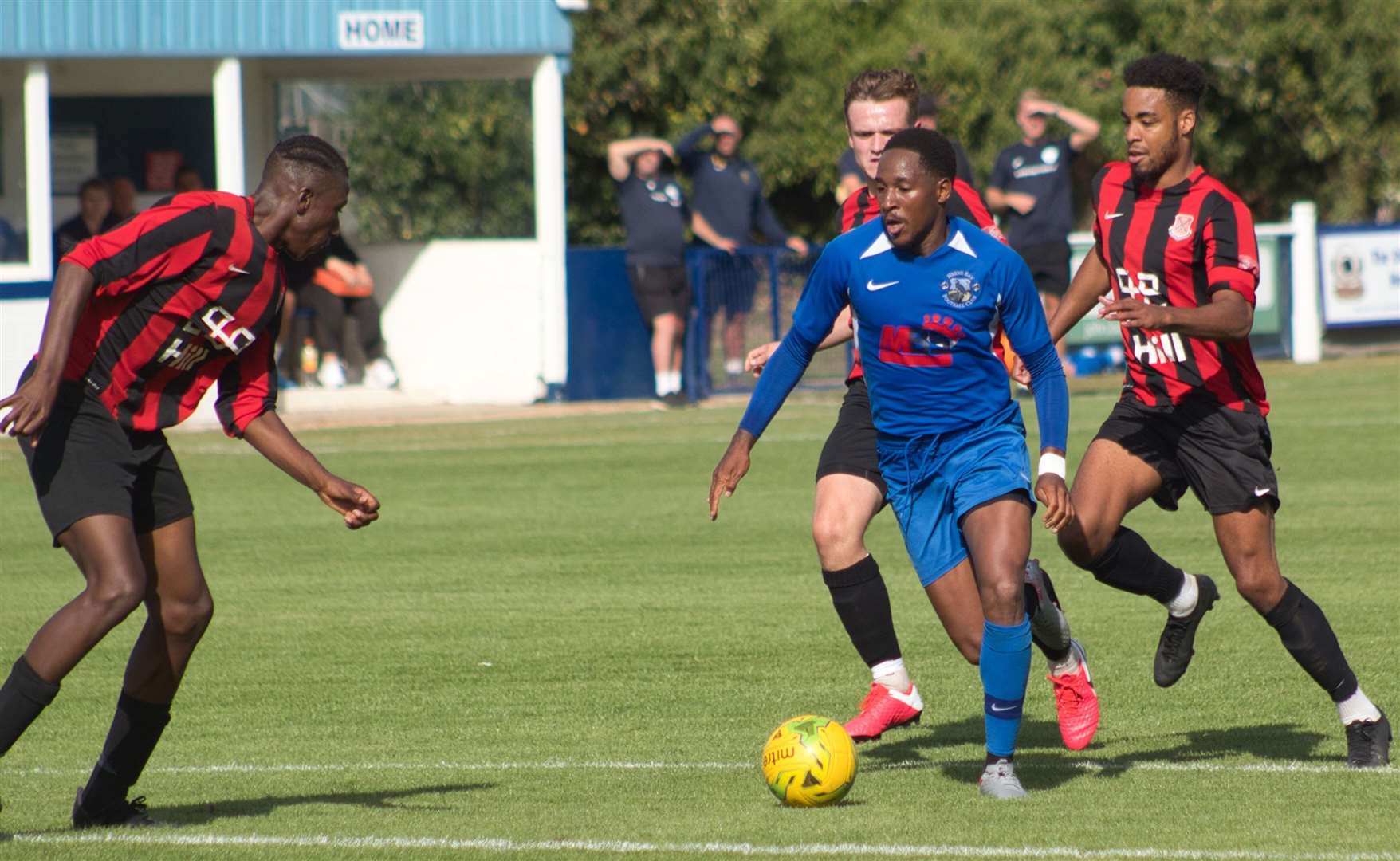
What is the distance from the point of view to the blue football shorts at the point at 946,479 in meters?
6.11

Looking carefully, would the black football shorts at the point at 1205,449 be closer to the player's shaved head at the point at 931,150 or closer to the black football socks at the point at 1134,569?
the black football socks at the point at 1134,569

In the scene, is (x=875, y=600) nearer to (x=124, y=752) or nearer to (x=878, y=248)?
(x=878, y=248)

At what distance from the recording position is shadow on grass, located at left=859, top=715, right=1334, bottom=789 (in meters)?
6.38

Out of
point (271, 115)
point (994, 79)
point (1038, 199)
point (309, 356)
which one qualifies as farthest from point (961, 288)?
point (994, 79)

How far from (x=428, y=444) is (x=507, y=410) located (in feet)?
8.96

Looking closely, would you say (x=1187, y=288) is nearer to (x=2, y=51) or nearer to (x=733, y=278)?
(x=733, y=278)

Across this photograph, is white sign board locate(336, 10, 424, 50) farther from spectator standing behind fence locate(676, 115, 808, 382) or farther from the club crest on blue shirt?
the club crest on blue shirt

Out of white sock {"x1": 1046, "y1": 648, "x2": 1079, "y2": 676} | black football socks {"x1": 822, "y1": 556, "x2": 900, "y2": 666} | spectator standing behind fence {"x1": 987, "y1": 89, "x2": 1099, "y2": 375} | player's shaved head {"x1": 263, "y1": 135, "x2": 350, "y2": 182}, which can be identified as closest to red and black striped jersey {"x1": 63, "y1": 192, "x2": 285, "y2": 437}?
player's shaved head {"x1": 263, "y1": 135, "x2": 350, "y2": 182}

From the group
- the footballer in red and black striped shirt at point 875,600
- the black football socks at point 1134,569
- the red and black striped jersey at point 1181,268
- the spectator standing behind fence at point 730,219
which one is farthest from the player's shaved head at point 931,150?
the spectator standing behind fence at point 730,219

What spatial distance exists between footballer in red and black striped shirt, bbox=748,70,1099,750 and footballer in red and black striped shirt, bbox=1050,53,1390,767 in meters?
0.36

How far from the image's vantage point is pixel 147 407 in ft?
18.7

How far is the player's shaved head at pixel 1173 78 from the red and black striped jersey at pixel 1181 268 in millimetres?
251

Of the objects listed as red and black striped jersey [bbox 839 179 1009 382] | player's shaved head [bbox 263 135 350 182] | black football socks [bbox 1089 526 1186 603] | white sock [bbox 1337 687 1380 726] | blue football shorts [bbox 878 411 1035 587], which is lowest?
white sock [bbox 1337 687 1380 726]

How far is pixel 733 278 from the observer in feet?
63.3
